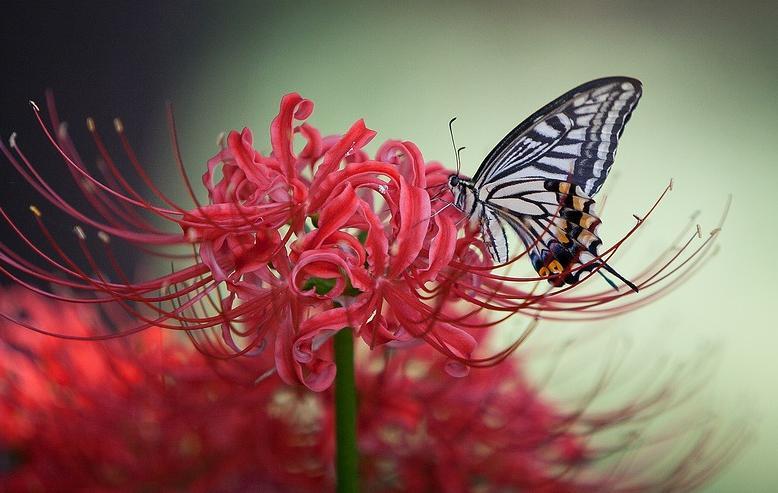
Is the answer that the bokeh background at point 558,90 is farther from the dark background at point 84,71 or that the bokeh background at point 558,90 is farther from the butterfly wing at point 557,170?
the butterfly wing at point 557,170

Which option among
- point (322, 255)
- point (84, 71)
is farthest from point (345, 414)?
point (84, 71)

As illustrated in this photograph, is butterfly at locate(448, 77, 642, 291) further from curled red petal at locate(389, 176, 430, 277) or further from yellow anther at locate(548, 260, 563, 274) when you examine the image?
curled red petal at locate(389, 176, 430, 277)

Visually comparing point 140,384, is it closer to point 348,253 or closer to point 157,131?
point 348,253

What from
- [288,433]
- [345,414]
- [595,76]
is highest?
[595,76]

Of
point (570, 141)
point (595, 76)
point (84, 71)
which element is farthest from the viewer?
point (595, 76)

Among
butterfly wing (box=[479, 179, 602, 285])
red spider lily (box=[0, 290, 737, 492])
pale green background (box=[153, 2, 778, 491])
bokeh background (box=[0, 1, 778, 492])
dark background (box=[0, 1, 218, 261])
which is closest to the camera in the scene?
butterfly wing (box=[479, 179, 602, 285])

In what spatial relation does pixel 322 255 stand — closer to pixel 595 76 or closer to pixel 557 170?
pixel 557 170

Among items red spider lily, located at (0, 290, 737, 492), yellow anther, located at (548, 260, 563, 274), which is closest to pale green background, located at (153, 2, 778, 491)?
red spider lily, located at (0, 290, 737, 492)
